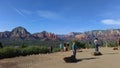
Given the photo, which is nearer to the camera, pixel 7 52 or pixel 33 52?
pixel 7 52

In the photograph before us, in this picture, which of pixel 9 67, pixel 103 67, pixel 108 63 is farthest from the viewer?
pixel 9 67

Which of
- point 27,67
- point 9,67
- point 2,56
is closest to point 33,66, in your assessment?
point 27,67

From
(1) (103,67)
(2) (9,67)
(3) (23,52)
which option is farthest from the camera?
(3) (23,52)

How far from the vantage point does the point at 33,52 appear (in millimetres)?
41250

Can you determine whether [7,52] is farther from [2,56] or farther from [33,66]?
[33,66]

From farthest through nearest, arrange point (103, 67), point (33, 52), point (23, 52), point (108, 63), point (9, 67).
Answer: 1. point (33, 52)
2. point (23, 52)
3. point (9, 67)
4. point (108, 63)
5. point (103, 67)

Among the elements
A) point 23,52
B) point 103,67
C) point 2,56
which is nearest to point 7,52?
point 2,56

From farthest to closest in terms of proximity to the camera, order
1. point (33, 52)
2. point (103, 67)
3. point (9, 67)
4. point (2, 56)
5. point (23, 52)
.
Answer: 1. point (33, 52)
2. point (23, 52)
3. point (2, 56)
4. point (9, 67)
5. point (103, 67)

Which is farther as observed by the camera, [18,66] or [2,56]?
[2,56]

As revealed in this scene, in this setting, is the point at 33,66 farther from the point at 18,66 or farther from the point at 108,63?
the point at 108,63

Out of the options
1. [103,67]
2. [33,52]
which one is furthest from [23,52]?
[103,67]

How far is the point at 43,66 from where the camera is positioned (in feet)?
81.4

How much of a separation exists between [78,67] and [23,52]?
57.3ft

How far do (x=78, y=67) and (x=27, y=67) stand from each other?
5.25 m
